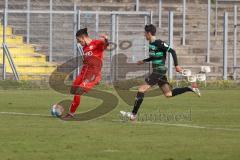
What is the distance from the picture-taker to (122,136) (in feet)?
56.3

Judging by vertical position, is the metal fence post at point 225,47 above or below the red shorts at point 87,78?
above

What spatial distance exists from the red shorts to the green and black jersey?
152 centimetres

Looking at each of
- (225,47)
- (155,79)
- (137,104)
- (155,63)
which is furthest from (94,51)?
(225,47)

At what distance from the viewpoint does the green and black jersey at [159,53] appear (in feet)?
70.3

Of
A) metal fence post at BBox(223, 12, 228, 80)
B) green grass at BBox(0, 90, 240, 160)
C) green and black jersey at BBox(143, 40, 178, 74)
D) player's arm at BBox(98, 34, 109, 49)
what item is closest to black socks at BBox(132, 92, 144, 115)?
green grass at BBox(0, 90, 240, 160)

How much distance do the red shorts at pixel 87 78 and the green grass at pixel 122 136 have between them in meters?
0.89

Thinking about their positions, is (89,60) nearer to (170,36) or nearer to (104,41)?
(104,41)

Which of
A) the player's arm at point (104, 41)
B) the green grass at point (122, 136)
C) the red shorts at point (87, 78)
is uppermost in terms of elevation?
the player's arm at point (104, 41)

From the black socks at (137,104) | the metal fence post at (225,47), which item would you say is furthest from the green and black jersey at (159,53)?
the metal fence post at (225,47)

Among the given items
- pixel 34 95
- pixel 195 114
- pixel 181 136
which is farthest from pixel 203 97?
pixel 181 136

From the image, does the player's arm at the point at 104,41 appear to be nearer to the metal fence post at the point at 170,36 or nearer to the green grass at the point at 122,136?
the green grass at the point at 122,136

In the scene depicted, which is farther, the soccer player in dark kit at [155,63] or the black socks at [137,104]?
the soccer player in dark kit at [155,63]

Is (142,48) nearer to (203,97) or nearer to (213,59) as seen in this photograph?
(213,59)

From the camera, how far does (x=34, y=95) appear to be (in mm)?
31281
